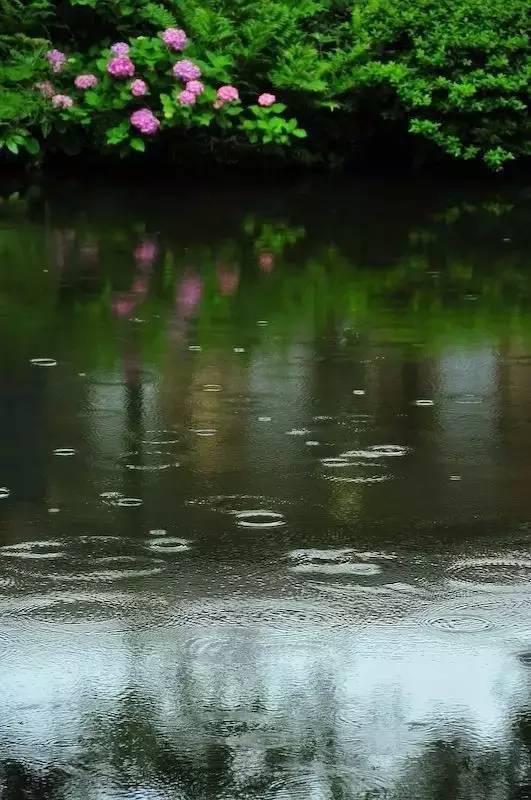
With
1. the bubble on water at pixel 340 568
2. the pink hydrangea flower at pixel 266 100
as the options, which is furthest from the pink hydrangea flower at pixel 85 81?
the bubble on water at pixel 340 568

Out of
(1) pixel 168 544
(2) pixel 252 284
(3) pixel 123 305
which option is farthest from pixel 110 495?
(2) pixel 252 284

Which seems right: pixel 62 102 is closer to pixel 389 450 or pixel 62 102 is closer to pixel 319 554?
pixel 389 450

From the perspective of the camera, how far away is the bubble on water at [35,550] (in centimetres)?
479

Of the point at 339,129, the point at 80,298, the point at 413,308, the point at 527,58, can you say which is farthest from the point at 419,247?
the point at 339,129

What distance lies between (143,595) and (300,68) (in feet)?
36.5

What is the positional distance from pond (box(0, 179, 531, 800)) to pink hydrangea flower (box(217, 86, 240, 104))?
5.13m

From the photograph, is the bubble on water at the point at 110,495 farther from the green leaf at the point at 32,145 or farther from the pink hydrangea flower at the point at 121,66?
the green leaf at the point at 32,145

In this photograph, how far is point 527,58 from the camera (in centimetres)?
1456

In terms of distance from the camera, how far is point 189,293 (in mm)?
9352

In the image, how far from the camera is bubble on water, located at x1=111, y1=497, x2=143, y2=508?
Result: 5.29m

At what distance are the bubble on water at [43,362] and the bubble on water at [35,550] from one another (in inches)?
98.3

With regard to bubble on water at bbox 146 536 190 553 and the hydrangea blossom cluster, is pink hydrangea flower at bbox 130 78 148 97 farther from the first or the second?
bubble on water at bbox 146 536 190 553

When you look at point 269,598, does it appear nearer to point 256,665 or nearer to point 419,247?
point 256,665

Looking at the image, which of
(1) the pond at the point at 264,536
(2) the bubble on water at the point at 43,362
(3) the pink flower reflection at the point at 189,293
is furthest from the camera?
(3) the pink flower reflection at the point at 189,293
